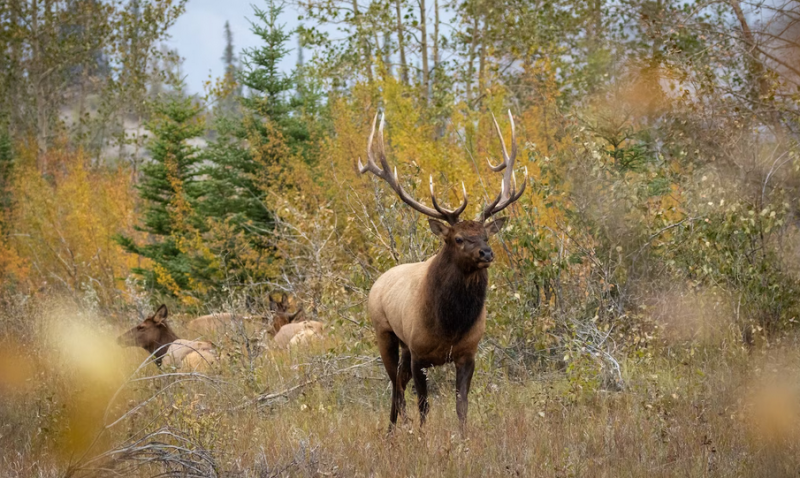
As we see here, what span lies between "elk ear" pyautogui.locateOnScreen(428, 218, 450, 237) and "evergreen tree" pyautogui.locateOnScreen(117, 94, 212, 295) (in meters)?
11.2

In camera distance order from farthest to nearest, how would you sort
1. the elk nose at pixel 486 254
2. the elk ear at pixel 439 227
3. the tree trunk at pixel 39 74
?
the tree trunk at pixel 39 74 < the elk ear at pixel 439 227 < the elk nose at pixel 486 254

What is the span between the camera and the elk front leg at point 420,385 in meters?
6.76

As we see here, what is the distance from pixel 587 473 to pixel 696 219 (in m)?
3.97

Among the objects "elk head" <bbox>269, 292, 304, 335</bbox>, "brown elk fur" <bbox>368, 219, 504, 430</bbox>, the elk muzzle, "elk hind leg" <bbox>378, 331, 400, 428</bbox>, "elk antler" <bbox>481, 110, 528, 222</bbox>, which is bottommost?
"elk head" <bbox>269, 292, 304, 335</bbox>

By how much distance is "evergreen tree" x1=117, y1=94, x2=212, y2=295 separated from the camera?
57.1 ft

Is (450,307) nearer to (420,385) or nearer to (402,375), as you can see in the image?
(420,385)

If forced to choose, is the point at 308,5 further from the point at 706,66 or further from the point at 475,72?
the point at 706,66

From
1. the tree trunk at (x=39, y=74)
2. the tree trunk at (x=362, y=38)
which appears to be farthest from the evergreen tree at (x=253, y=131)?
the tree trunk at (x=39, y=74)

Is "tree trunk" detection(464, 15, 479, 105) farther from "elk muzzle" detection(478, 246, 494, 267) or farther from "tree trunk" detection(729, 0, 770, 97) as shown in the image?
"elk muzzle" detection(478, 246, 494, 267)

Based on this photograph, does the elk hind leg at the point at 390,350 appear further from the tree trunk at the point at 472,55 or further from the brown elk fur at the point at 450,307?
the tree trunk at the point at 472,55

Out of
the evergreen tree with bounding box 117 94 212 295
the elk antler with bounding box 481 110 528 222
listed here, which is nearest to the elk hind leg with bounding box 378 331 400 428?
the elk antler with bounding box 481 110 528 222

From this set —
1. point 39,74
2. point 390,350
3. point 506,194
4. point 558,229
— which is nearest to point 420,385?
point 390,350

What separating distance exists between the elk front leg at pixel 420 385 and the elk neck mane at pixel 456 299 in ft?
1.48

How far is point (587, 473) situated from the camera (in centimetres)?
523
